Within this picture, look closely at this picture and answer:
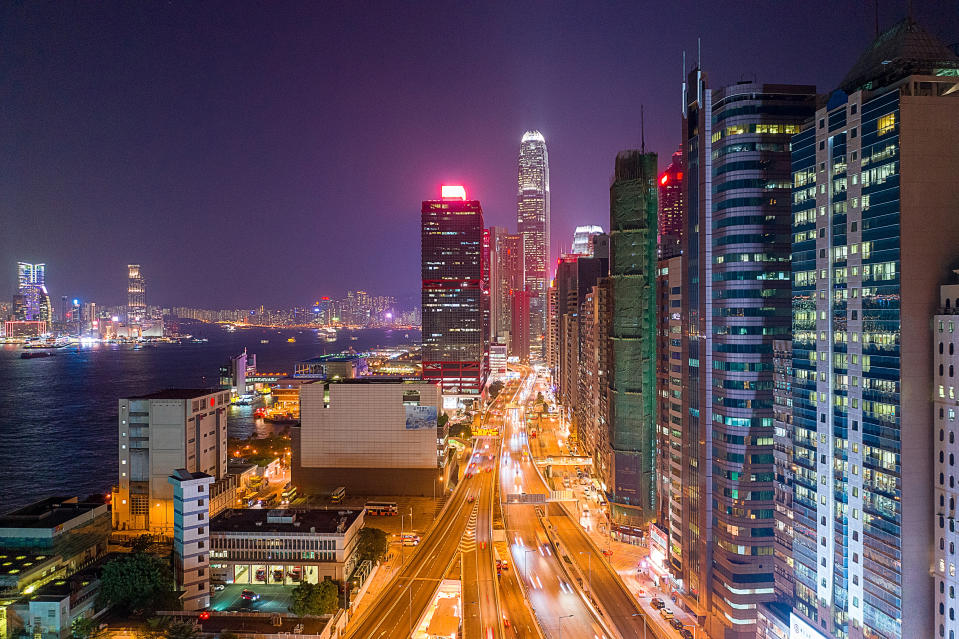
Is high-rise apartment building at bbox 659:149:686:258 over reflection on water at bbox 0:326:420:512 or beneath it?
over

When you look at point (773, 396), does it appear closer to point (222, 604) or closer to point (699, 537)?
point (699, 537)

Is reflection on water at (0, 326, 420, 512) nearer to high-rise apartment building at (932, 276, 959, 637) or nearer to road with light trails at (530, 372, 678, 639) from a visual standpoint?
road with light trails at (530, 372, 678, 639)

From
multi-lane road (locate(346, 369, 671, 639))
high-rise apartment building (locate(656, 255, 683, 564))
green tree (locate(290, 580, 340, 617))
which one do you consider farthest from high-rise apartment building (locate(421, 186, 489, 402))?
green tree (locate(290, 580, 340, 617))

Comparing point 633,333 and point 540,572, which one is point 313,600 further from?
point 633,333

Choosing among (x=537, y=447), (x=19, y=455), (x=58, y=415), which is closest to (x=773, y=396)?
(x=537, y=447)

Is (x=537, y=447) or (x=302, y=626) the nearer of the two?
(x=302, y=626)

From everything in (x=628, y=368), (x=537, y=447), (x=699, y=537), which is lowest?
(x=537, y=447)

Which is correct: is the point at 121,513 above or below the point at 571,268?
below
